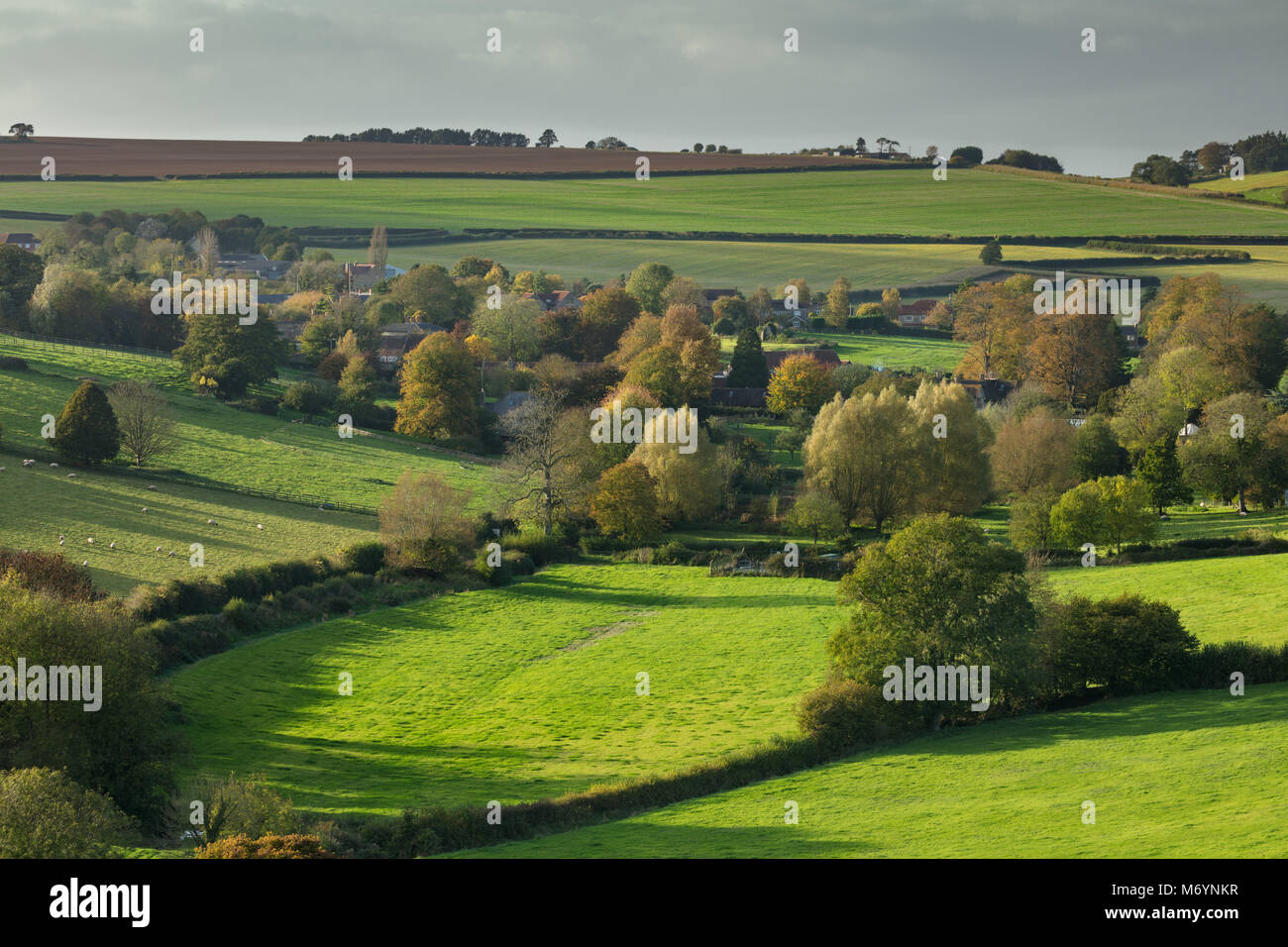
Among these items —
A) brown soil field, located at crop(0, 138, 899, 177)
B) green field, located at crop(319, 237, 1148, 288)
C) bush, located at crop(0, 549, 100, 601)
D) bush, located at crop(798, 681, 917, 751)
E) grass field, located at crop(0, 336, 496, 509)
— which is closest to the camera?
bush, located at crop(798, 681, 917, 751)

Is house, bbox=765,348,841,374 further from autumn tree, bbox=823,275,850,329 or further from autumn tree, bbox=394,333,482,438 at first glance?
autumn tree, bbox=394,333,482,438

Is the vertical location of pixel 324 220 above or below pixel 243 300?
above

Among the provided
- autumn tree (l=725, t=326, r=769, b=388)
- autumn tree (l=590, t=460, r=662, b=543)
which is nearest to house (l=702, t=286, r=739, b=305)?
autumn tree (l=725, t=326, r=769, b=388)

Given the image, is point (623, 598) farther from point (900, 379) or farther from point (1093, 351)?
point (1093, 351)

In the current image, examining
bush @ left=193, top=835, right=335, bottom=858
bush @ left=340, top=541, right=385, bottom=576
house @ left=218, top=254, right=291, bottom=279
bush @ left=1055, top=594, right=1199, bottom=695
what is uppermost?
house @ left=218, top=254, right=291, bottom=279

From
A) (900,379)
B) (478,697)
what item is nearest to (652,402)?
(900,379)

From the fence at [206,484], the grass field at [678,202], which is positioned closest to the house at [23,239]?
the grass field at [678,202]

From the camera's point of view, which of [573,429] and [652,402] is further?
[652,402]
